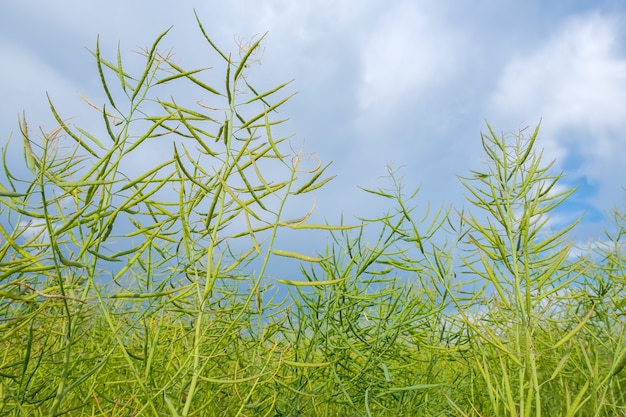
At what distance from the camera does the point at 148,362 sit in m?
0.89

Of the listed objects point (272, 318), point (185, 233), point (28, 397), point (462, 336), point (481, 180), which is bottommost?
point (28, 397)

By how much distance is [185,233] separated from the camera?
938 millimetres

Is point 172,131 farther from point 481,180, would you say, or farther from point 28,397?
point 481,180

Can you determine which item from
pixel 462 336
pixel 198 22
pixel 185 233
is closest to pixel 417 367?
pixel 462 336

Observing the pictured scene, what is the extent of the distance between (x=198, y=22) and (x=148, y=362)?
1.78 feet

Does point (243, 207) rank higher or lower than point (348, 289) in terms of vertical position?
lower

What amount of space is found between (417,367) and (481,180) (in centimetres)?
97

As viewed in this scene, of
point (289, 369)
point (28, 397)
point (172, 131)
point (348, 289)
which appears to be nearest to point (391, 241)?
point (348, 289)

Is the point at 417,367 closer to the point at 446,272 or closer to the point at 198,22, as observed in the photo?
the point at 446,272

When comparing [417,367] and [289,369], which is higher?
[417,367]

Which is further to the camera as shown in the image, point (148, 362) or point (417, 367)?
point (417, 367)

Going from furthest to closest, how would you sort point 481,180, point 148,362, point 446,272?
point 446,272 < point 481,180 < point 148,362

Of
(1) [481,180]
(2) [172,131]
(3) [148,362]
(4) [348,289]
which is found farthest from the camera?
(4) [348,289]

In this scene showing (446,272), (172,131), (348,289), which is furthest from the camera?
(446,272)
